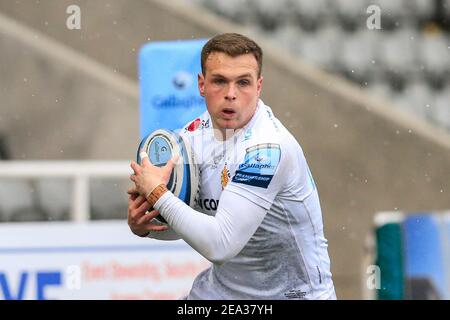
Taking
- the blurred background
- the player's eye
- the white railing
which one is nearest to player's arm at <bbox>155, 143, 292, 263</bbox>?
the player's eye

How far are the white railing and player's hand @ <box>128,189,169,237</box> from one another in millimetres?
2484

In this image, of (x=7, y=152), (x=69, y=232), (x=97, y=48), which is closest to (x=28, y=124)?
(x=7, y=152)

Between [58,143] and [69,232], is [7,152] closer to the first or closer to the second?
[58,143]

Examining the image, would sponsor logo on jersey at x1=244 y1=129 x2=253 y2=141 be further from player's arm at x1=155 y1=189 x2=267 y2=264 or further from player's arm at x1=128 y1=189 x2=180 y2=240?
player's arm at x1=128 y1=189 x2=180 y2=240

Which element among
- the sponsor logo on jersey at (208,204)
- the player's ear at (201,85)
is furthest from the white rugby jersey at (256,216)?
the player's ear at (201,85)

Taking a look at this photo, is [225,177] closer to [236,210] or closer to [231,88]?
[236,210]

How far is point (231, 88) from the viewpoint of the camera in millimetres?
3416

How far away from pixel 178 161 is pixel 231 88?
0.28m

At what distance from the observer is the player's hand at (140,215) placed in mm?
3365

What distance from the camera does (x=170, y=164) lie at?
335 cm

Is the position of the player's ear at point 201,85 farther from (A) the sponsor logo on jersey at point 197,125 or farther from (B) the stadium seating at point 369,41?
(B) the stadium seating at point 369,41

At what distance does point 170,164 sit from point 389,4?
13.8ft
